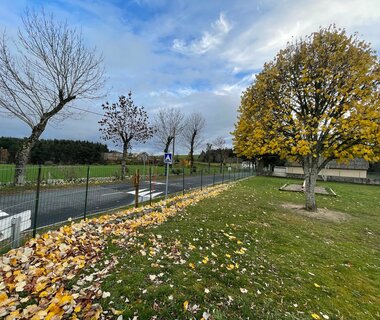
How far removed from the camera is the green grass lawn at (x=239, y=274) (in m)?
2.77

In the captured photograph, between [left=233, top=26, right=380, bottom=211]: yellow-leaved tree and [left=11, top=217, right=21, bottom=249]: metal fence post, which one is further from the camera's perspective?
[left=233, top=26, right=380, bottom=211]: yellow-leaved tree

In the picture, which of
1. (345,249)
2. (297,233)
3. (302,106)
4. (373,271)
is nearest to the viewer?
(373,271)

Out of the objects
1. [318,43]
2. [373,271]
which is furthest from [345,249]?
[318,43]

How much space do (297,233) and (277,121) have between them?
463 centimetres

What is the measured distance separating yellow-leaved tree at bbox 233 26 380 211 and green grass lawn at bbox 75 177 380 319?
379cm

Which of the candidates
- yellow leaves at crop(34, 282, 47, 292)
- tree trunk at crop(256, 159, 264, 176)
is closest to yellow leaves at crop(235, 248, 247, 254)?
yellow leaves at crop(34, 282, 47, 292)

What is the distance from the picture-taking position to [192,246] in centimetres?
456

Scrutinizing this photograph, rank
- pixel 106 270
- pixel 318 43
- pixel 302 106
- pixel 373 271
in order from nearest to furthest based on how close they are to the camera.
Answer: pixel 106 270, pixel 373 271, pixel 318 43, pixel 302 106

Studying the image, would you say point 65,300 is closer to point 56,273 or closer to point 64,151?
point 56,273

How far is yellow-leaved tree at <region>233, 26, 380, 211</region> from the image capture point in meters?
8.38

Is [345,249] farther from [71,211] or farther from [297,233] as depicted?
[71,211]

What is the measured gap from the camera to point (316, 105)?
945 cm

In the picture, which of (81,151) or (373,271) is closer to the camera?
(373,271)

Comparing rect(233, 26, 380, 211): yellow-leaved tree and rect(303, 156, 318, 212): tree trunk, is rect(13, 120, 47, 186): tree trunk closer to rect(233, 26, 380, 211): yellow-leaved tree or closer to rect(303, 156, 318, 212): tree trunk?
rect(233, 26, 380, 211): yellow-leaved tree
